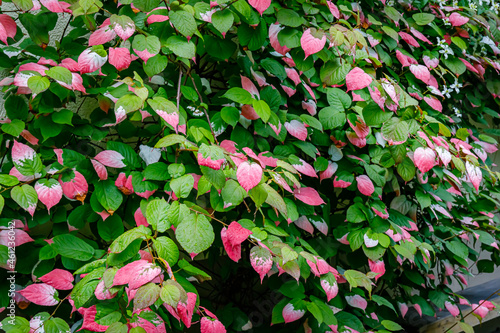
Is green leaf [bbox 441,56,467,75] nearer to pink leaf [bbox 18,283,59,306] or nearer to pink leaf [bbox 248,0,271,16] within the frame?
pink leaf [bbox 248,0,271,16]

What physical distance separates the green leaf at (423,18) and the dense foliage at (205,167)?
323 mm

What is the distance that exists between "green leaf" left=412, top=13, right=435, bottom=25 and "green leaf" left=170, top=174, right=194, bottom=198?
152 cm

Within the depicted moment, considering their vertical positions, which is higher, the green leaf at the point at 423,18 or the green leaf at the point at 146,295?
the green leaf at the point at 423,18

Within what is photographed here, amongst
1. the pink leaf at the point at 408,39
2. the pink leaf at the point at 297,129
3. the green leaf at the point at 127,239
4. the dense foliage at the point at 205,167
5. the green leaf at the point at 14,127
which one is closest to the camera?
the green leaf at the point at 127,239

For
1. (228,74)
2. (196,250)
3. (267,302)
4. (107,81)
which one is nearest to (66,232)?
(107,81)

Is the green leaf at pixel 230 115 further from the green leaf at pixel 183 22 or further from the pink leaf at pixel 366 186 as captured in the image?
the pink leaf at pixel 366 186

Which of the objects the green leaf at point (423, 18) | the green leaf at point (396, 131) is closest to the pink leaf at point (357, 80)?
the green leaf at point (396, 131)

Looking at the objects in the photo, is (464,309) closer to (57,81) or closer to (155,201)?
(155,201)

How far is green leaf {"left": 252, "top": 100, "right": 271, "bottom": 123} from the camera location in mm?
1200

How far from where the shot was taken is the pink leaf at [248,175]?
0.93 meters

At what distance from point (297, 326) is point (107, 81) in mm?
1005

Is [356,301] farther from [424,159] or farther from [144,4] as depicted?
[144,4]

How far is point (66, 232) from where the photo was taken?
1.24 metres

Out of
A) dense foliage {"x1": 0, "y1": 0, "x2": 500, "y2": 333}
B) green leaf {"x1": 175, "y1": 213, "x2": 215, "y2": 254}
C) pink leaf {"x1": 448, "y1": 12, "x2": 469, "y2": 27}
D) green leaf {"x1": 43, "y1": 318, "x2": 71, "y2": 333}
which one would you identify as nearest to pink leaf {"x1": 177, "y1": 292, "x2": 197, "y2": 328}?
dense foliage {"x1": 0, "y1": 0, "x2": 500, "y2": 333}
